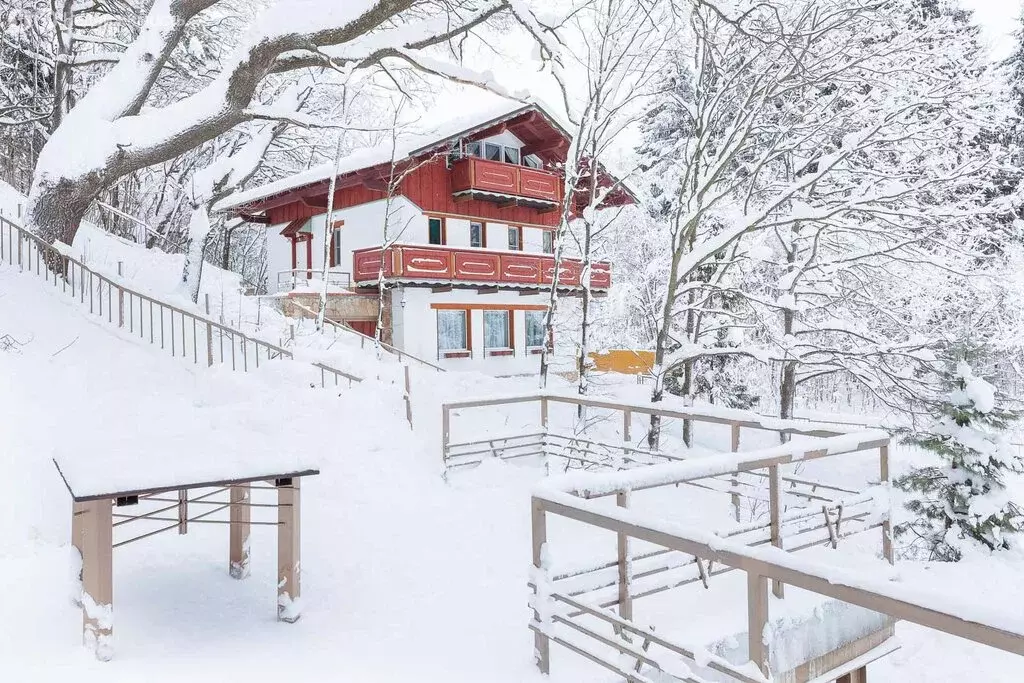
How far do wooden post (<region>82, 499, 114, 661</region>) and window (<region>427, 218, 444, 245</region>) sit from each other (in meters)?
19.2

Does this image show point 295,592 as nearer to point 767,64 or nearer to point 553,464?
point 553,464

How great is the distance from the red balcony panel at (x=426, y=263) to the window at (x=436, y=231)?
2.59 metres

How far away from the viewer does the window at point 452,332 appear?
22438mm

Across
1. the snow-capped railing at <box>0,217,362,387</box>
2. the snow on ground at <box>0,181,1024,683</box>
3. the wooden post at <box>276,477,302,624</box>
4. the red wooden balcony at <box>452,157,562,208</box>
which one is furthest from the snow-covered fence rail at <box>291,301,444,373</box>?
the wooden post at <box>276,477,302,624</box>

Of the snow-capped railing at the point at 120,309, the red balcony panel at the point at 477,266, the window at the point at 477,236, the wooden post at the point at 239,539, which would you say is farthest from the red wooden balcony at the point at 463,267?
the wooden post at the point at 239,539

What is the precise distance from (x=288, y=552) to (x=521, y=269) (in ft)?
59.5

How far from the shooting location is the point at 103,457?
15.1ft

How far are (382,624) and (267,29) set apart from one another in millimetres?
10640

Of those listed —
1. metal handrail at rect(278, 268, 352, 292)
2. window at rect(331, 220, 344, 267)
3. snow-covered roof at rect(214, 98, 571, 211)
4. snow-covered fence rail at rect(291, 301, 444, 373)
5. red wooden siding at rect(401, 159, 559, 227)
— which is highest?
snow-covered roof at rect(214, 98, 571, 211)

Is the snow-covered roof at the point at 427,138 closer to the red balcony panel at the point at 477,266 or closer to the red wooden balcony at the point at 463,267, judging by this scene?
the red wooden balcony at the point at 463,267

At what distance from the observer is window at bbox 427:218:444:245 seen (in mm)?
22781

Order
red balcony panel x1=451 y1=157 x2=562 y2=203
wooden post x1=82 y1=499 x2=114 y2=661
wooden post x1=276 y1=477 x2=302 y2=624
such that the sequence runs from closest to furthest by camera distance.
A: wooden post x1=82 y1=499 x2=114 y2=661 < wooden post x1=276 y1=477 x2=302 y2=624 < red balcony panel x1=451 y1=157 x2=562 y2=203

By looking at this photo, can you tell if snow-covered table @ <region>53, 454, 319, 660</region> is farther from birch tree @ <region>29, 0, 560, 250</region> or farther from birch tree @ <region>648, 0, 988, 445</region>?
birch tree @ <region>648, 0, 988, 445</region>

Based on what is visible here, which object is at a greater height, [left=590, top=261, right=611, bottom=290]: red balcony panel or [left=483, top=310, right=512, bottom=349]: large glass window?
[left=590, top=261, right=611, bottom=290]: red balcony panel
